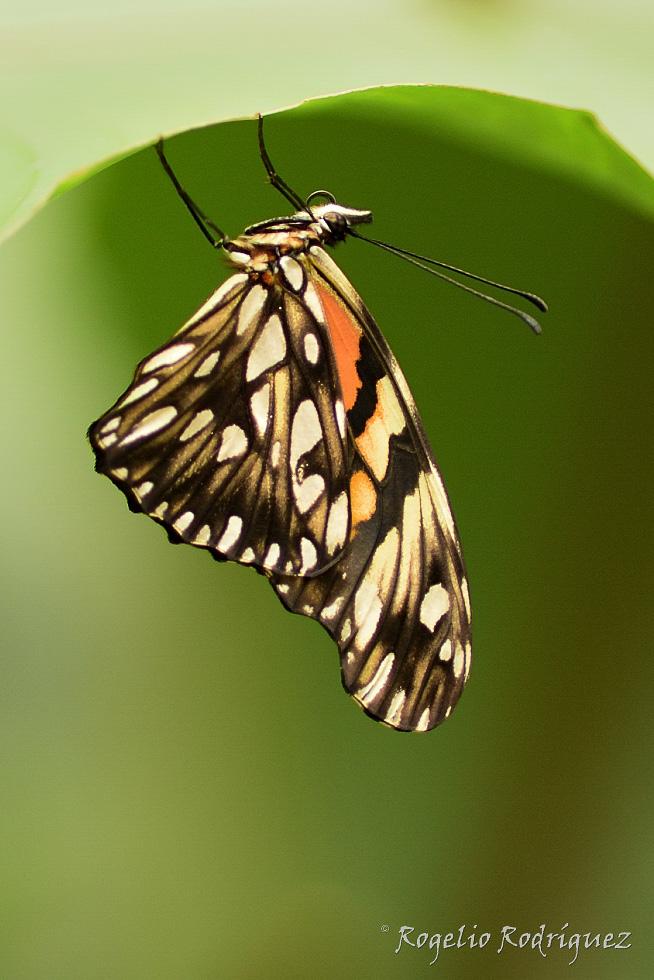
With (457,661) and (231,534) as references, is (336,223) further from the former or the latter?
(457,661)

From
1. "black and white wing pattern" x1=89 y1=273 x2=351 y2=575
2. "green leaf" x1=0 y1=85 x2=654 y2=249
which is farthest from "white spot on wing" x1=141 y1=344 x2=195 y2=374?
"green leaf" x1=0 y1=85 x2=654 y2=249

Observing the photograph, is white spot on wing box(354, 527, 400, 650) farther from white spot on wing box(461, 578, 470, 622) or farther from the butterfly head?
the butterfly head

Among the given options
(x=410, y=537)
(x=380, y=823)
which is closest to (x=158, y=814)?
(x=380, y=823)

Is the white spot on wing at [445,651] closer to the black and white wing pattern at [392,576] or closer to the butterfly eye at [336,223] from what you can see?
the black and white wing pattern at [392,576]

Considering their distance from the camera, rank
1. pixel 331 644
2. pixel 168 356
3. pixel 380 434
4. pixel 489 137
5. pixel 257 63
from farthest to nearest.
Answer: pixel 331 644 → pixel 380 434 → pixel 168 356 → pixel 489 137 → pixel 257 63

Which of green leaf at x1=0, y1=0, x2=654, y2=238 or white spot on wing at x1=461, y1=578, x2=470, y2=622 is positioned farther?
white spot on wing at x1=461, y1=578, x2=470, y2=622

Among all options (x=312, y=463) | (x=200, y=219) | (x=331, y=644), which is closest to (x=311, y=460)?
(x=312, y=463)
